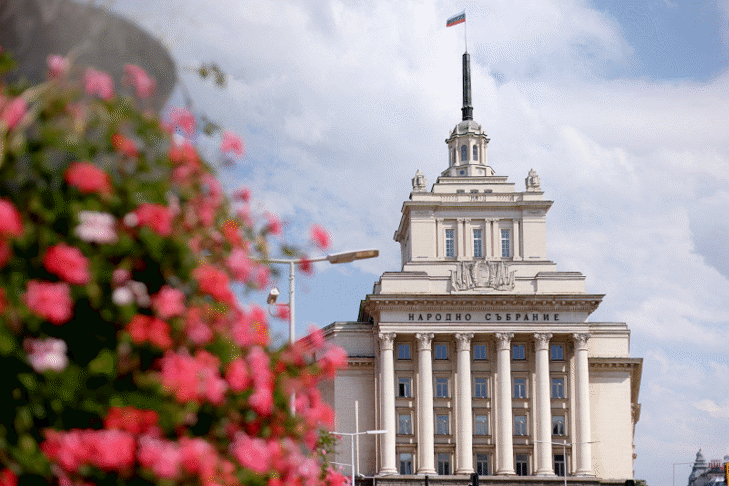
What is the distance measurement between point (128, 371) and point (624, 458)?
9082cm

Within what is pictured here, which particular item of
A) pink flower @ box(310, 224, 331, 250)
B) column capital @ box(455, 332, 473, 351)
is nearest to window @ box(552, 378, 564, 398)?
column capital @ box(455, 332, 473, 351)

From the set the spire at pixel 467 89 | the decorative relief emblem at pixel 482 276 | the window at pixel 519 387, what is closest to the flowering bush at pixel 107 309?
the decorative relief emblem at pixel 482 276

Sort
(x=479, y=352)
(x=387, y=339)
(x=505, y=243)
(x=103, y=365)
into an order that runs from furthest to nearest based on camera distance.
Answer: (x=505, y=243) → (x=479, y=352) → (x=387, y=339) → (x=103, y=365)

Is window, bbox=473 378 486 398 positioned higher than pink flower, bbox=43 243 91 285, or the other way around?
window, bbox=473 378 486 398

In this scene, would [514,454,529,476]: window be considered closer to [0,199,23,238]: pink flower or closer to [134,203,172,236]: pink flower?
[134,203,172,236]: pink flower

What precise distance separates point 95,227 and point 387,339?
85.3 metres

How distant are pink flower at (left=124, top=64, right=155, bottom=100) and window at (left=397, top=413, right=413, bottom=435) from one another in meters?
84.6

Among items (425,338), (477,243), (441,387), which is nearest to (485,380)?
(441,387)

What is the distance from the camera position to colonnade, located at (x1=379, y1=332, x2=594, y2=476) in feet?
294

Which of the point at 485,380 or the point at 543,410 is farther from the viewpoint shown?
the point at 485,380

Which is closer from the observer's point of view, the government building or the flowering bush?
the flowering bush

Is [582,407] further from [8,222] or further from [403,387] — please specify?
[8,222]

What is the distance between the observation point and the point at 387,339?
9150 cm

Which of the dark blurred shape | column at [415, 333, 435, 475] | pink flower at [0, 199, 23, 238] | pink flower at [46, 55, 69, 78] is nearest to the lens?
pink flower at [0, 199, 23, 238]
